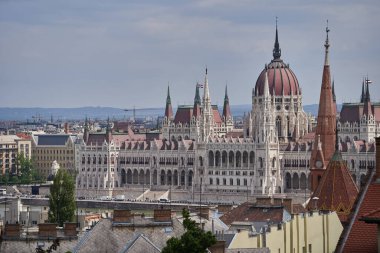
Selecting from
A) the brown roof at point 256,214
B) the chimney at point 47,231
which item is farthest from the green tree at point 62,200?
the chimney at point 47,231

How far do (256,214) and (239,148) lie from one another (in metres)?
89.3

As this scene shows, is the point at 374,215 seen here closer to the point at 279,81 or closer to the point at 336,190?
the point at 336,190

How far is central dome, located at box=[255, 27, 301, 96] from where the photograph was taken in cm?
13725

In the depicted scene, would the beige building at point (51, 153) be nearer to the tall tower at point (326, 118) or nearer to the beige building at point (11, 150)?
the beige building at point (11, 150)

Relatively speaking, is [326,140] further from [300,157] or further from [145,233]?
[145,233]

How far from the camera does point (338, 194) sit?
49.0 m

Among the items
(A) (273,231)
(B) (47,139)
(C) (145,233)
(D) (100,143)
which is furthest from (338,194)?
(B) (47,139)

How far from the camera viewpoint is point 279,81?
138250mm

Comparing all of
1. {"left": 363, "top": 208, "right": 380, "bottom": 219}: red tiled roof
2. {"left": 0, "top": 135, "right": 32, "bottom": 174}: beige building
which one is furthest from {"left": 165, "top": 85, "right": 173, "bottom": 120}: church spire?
{"left": 363, "top": 208, "right": 380, "bottom": 219}: red tiled roof

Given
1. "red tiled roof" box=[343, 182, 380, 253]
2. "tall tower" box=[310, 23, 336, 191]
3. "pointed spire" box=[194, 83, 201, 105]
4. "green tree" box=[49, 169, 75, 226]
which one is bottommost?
"green tree" box=[49, 169, 75, 226]

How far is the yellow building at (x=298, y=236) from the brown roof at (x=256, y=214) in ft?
11.8

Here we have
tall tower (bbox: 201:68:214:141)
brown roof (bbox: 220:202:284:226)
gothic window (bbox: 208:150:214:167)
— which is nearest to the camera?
brown roof (bbox: 220:202:284:226)

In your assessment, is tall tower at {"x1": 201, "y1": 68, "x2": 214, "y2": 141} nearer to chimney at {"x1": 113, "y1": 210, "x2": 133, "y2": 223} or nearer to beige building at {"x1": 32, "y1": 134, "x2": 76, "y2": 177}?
beige building at {"x1": 32, "y1": 134, "x2": 76, "y2": 177}

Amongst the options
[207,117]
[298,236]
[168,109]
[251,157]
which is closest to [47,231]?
[298,236]
